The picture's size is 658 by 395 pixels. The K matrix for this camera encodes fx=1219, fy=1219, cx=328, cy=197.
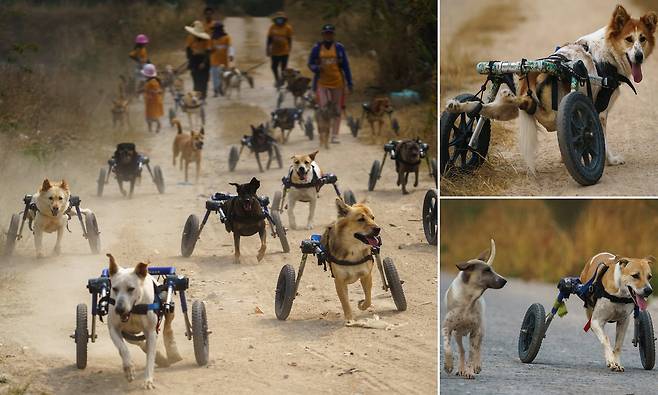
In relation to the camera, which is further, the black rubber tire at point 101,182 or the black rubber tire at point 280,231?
the black rubber tire at point 101,182

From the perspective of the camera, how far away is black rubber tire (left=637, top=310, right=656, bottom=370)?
26.7 feet

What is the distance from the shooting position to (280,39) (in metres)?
27.4

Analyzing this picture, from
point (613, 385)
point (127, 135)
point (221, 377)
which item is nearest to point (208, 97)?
point (127, 135)

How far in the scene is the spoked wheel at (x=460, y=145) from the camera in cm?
733

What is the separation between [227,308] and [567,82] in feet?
16.1

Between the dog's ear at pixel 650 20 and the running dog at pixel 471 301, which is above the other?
the dog's ear at pixel 650 20

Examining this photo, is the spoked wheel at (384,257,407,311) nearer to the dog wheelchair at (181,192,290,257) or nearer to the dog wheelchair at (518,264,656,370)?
the dog wheelchair at (518,264,656,370)

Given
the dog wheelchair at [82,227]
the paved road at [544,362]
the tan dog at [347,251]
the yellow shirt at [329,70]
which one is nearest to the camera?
the paved road at [544,362]

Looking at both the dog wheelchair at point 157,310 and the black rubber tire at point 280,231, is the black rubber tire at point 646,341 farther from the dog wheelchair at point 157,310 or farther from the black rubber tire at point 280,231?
the black rubber tire at point 280,231

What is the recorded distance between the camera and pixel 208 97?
28.6 m

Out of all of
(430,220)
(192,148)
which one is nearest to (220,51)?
(192,148)

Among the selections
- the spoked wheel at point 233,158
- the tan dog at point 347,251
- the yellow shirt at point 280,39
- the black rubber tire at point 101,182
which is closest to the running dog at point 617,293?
the tan dog at point 347,251

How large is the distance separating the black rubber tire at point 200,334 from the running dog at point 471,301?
75.4 inches

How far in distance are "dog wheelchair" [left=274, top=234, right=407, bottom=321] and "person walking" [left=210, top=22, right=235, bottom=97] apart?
17.6m
